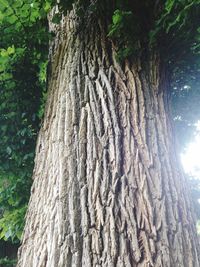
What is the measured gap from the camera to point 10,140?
350 cm

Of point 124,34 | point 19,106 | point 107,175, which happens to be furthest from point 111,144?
point 19,106

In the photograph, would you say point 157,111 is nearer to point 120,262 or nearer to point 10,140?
point 120,262

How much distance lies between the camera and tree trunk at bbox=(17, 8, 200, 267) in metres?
1.62

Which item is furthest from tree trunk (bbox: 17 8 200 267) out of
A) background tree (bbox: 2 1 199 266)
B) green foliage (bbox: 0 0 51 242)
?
green foliage (bbox: 0 0 51 242)

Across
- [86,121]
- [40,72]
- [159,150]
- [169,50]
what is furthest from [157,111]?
[40,72]

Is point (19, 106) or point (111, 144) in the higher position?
point (19, 106)

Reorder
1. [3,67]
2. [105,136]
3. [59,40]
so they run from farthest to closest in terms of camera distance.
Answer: [3,67], [59,40], [105,136]

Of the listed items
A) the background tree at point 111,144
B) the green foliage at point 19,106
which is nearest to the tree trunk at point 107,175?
the background tree at point 111,144

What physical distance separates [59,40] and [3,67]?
0.68 m

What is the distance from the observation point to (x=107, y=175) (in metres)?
1.86

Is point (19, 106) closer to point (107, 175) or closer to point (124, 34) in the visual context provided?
point (124, 34)

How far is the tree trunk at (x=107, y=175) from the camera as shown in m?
1.62

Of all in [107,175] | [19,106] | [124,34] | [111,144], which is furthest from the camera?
[19,106]

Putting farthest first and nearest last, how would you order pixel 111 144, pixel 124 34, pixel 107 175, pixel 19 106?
1. pixel 19 106
2. pixel 124 34
3. pixel 111 144
4. pixel 107 175
